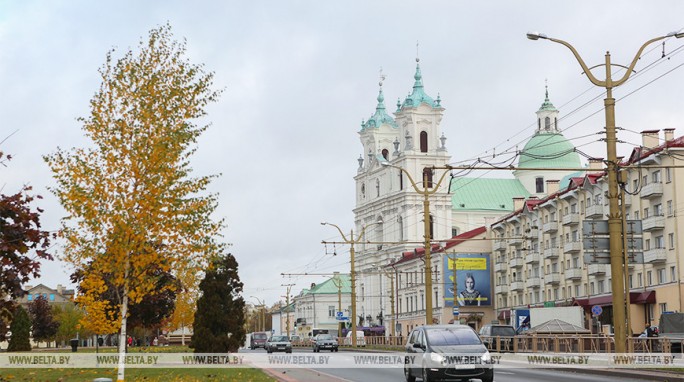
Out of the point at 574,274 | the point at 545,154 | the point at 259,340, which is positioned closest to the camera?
the point at 574,274

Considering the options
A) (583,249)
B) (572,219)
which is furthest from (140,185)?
(572,219)

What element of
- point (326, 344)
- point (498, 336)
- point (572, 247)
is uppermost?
point (572, 247)

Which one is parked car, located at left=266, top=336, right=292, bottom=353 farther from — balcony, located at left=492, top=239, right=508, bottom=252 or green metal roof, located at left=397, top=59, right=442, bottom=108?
green metal roof, located at left=397, top=59, right=442, bottom=108

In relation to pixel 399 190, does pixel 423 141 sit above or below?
above

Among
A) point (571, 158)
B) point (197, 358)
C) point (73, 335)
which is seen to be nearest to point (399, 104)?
point (571, 158)

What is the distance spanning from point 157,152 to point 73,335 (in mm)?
119396

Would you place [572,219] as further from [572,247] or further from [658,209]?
[658,209]

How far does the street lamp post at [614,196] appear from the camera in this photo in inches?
1053

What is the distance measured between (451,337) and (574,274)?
6447cm

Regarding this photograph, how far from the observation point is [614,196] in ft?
90.6

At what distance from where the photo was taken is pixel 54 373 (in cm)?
3164

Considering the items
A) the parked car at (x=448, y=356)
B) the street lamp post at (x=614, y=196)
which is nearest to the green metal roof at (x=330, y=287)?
the street lamp post at (x=614, y=196)

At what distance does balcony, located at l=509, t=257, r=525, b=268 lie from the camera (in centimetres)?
10219

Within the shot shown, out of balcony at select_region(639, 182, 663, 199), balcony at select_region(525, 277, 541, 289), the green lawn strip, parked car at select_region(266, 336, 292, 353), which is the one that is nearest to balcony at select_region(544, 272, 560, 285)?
balcony at select_region(525, 277, 541, 289)
